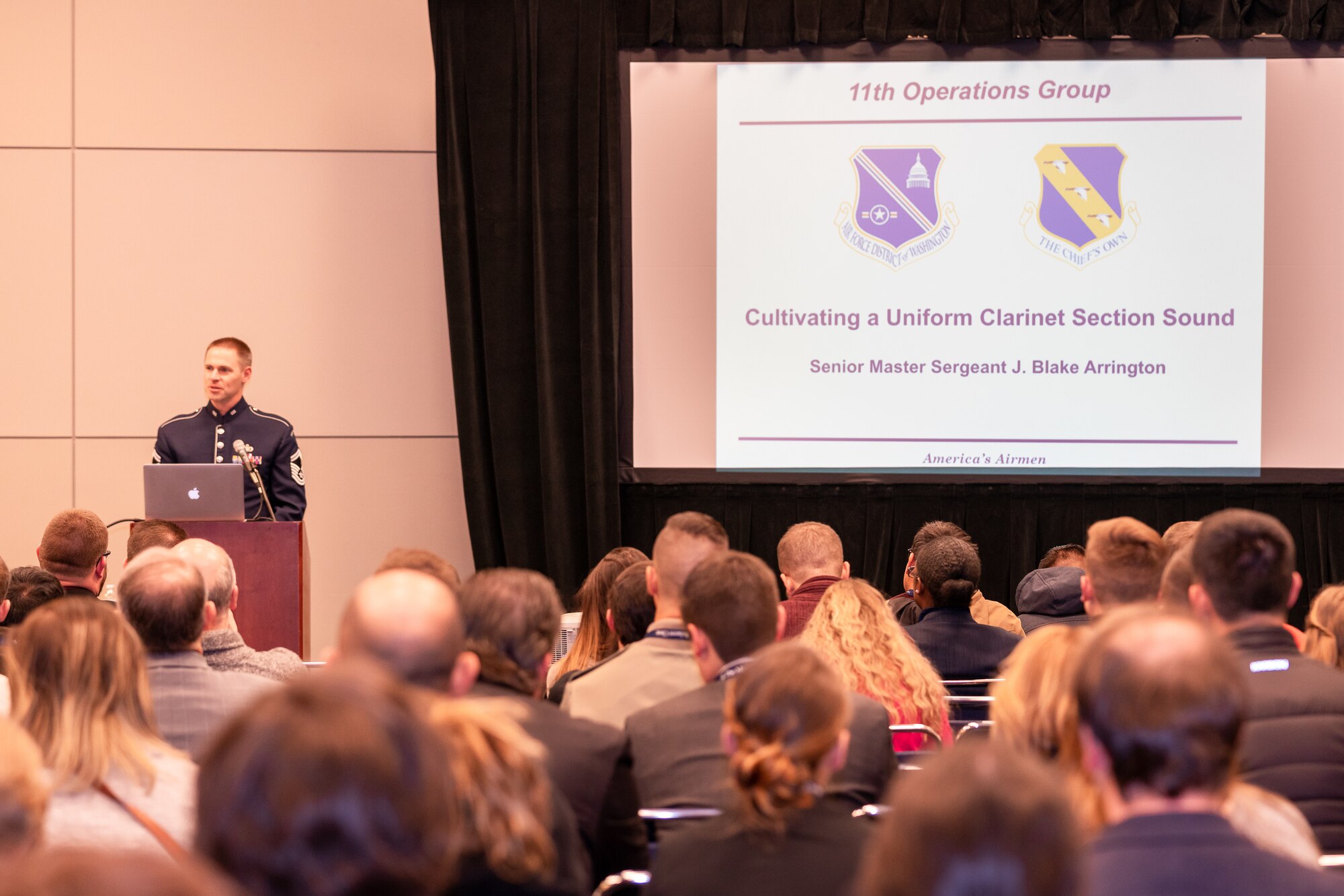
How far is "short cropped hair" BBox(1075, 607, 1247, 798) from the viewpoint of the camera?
4.99 ft

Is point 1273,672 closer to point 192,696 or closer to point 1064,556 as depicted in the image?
point 192,696

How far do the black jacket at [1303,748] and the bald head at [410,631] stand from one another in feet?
4.89

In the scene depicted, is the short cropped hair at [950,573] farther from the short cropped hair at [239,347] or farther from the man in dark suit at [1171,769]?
the short cropped hair at [239,347]

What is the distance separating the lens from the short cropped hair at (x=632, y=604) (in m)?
3.62

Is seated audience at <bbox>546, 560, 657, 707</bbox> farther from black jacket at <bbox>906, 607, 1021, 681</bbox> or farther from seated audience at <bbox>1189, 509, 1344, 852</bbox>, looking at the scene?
seated audience at <bbox>1189, 509, 1344, 852</bbox>

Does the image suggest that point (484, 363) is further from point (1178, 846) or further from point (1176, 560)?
point (1178, 846)

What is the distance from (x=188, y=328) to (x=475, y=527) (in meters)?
1.92

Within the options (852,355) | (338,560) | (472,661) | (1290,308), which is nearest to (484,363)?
(338,560)

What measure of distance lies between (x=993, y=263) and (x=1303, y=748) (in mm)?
4437

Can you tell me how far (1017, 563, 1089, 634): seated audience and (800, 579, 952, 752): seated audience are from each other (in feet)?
4.16

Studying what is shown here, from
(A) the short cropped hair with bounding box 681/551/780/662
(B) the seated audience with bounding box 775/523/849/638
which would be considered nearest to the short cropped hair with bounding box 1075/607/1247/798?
(A) the short cropped hair with bounding box 681/551/780/662

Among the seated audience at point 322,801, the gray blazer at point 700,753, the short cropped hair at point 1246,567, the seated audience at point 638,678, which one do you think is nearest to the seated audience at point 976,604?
the seated audience at point 638,678

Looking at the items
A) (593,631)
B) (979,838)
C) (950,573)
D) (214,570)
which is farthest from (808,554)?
(979,838)

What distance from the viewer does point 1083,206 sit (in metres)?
6.50
